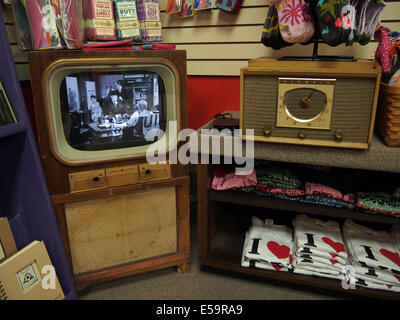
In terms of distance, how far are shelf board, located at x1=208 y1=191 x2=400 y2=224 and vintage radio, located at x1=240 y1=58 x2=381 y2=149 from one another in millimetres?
288

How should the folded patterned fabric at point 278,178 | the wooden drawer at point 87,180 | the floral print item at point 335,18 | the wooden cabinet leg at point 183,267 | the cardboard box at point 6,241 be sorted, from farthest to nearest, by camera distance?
the wooden cabinet leg at point 183,267 < the folded patterned fabric at point 278,178 < the wooden drawer at point 87,180 < the cardboard box at point 6,241 < the floral print item at point 335,18

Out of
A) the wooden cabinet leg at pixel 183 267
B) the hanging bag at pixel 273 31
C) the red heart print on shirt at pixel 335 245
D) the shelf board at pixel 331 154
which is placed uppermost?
the hanging bag at pixel 273 31

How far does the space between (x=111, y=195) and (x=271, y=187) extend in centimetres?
69

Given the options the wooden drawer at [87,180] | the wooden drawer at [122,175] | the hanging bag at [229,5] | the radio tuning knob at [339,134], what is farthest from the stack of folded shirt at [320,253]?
the hanging bag at [229,5]

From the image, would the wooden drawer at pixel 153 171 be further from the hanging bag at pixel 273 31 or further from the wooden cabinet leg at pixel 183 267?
the hanging bag at pixel 273 31

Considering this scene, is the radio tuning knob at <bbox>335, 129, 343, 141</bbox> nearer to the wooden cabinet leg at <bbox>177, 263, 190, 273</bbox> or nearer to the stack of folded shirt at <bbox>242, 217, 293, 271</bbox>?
the stack of folded shirt at <bbox>242, 217, 293, 271</bbox>

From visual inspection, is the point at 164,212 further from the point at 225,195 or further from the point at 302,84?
the point at 302,84

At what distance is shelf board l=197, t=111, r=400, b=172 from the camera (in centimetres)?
113

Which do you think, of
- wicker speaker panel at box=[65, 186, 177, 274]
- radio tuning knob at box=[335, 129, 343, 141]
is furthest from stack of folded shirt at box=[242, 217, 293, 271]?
radio tuning knob at box=[335, 129, 343, 141]

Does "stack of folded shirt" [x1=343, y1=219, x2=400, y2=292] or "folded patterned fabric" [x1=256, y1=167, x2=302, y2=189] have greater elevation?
"folded patterned fabric" [x1=256, y1=167, x2=302, y2=189]

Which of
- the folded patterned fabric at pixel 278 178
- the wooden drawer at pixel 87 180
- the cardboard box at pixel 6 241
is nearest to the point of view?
the cardboard box at pixel 6 241

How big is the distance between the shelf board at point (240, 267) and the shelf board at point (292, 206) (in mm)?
290

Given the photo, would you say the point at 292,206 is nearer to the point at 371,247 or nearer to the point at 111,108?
the point at 371,247

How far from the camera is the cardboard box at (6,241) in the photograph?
1.17 meters
